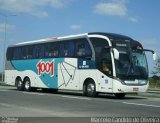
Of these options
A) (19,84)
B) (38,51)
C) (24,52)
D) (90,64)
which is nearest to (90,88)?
(90,64)

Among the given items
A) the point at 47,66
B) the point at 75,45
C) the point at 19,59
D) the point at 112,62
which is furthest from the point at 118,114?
the point at 19,59

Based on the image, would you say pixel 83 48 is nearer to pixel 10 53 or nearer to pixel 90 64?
pixel 90 64

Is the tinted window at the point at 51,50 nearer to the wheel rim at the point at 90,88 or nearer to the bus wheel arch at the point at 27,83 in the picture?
the bus wheel arch at the point at 27,83

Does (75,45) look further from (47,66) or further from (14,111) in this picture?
(14,111)

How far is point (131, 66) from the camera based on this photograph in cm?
2359

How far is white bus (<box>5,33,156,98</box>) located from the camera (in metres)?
23.5

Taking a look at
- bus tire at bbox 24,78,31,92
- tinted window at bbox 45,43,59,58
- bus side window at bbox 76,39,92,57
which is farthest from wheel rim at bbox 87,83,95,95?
bus tire at bbox 24,78,31,92

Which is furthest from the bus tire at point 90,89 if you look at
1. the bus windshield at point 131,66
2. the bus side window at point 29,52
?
the bus side window at point 29,52

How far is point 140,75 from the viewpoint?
940 inches

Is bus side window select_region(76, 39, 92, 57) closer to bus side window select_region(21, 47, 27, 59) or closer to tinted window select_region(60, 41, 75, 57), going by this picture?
Answer: tinted window select_region(60, 41, 75, 57)

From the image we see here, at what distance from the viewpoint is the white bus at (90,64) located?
2345 cm

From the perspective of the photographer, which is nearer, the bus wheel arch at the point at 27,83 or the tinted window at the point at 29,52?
the tinted window at the point at 29,52

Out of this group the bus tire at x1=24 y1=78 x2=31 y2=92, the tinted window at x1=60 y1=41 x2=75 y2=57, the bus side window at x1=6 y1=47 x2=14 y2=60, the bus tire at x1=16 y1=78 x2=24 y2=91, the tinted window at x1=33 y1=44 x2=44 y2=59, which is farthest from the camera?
the bus side window at x1=6 y1=47 x2=14 y2=60

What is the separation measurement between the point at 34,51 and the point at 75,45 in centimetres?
Result: 540
